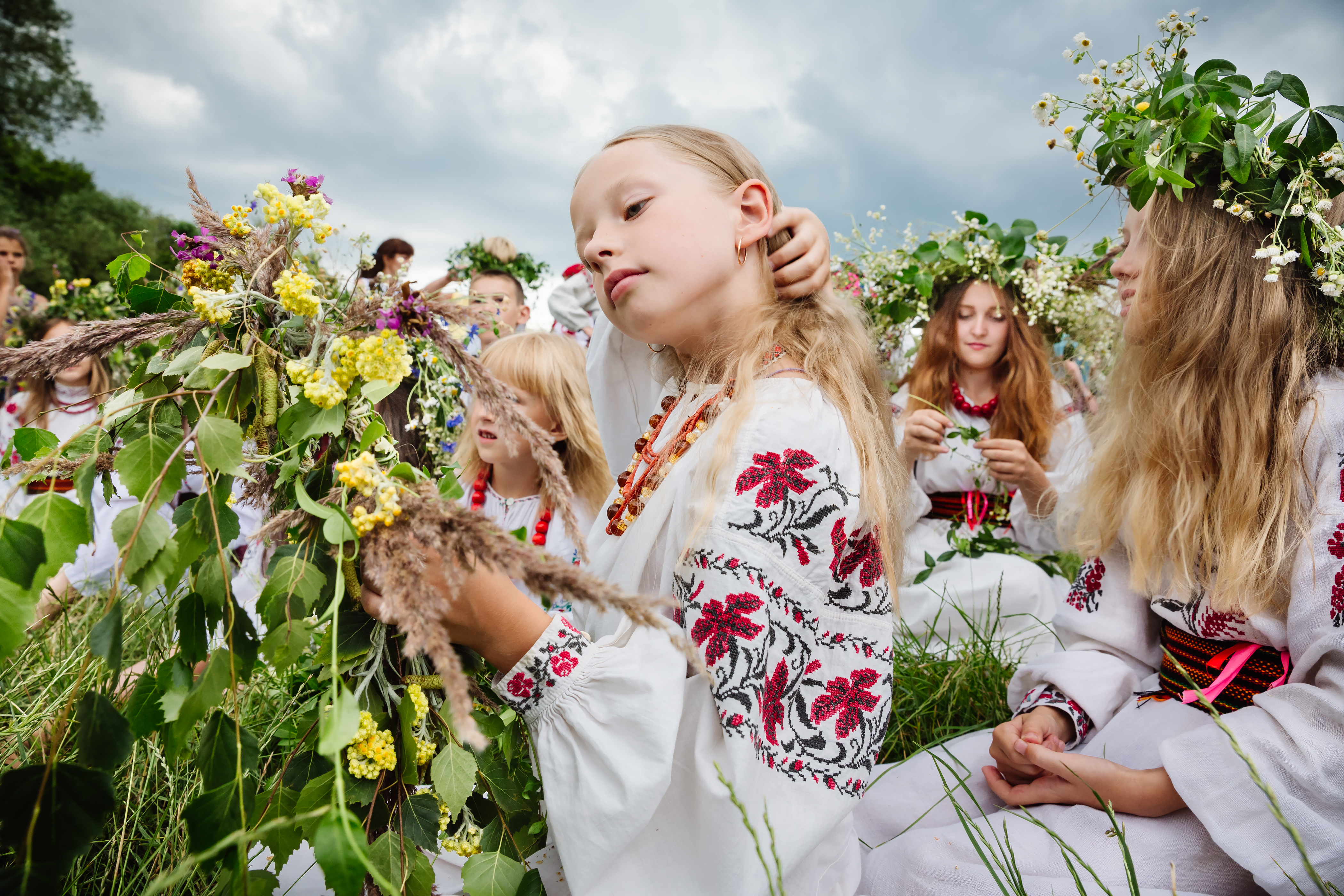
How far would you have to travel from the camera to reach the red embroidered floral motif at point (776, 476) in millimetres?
1281

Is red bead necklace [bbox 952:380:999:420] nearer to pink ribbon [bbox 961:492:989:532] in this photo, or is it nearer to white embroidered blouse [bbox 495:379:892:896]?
pink ribbon [bbox 961:492:989:532]

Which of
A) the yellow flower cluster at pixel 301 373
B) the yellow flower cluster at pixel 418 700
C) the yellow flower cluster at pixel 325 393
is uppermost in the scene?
the yellow flower cluster at pixel 301 373

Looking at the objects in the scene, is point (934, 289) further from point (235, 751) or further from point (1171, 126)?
point (235, 751)

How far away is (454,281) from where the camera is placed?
1.38m

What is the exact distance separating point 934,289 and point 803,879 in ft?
11.6

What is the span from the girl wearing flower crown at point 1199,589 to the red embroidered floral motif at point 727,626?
543 mm

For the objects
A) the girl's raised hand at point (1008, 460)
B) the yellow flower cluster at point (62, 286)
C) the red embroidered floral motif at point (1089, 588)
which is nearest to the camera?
the red embroidered floral motif at point (1089, 588)

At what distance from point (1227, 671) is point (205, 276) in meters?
2.10

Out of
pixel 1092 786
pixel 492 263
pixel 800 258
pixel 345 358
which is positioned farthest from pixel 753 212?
pixel 492 263

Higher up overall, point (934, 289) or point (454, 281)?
point (934, 289)

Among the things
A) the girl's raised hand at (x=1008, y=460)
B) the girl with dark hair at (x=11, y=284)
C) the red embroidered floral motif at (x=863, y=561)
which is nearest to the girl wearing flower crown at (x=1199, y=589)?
the red embroidered floral motif at (x=863, y=561)

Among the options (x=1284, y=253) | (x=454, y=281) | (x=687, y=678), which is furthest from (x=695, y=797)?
(x=1284, y=253)

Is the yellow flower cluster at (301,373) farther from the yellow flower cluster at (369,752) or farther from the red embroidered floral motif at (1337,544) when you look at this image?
the red embroidered floral motif at (1337,544)

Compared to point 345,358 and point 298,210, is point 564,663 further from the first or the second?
point 298,210
